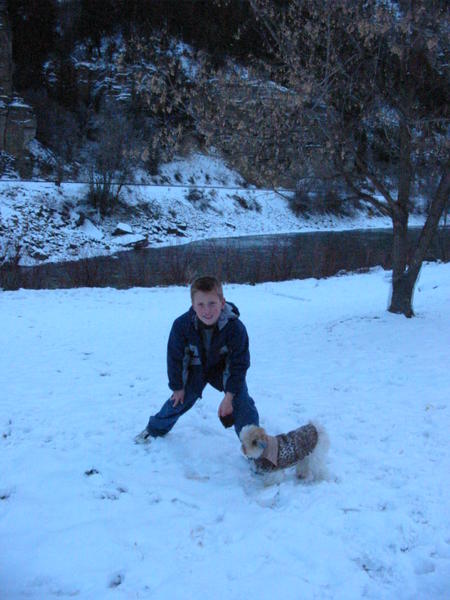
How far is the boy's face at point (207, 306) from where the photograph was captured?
319 centimetres

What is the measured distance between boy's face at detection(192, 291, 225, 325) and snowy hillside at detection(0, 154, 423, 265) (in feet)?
45.6

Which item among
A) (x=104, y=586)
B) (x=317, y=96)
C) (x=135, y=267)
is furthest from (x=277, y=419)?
(x=135, y=267)

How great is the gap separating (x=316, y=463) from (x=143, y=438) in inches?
55.5

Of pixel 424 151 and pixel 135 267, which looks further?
pixel 135 267

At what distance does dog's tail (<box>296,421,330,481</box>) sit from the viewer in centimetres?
323

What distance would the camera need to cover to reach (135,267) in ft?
57.1

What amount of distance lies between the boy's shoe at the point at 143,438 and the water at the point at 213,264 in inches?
392

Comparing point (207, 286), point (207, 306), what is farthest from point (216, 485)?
point (207, 286)

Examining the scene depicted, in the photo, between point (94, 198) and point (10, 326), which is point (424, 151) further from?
point (94, 198)


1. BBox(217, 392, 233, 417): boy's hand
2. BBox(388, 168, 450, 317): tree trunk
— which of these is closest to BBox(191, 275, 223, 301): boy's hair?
BBox(217, 392, 233, 417): boy's hand

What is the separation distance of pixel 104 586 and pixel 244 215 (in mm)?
31572

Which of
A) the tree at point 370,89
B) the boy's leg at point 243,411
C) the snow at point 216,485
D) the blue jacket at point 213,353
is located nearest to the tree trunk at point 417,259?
the tree at point 370,89

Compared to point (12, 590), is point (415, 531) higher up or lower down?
higher up

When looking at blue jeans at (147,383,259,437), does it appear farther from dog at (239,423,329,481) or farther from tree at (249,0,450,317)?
tree at (249,0,450,317)
